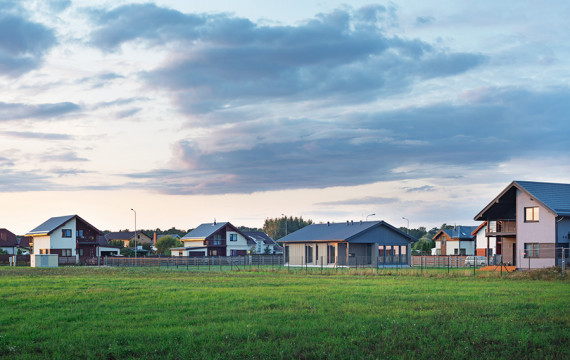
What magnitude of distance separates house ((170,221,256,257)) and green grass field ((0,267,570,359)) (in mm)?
73805

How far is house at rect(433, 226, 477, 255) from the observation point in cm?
9431

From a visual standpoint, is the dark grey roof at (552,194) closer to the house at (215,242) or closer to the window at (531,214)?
the window at (531,214)

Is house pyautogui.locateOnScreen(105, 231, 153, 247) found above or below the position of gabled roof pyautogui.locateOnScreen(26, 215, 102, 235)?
below

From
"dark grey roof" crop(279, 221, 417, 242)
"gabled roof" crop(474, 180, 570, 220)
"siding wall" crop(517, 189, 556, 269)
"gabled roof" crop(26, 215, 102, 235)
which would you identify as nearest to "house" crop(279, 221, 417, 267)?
"dark grey roof" crop(279, 221, 417, 242)

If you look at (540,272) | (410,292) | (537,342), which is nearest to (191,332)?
(537,342)

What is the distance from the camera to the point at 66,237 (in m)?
86.1

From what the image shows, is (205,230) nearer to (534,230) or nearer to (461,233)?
(461,233)

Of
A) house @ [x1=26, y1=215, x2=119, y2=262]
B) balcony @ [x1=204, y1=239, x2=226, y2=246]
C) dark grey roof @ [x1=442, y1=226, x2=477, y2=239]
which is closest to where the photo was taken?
house @ [x1=26, y1=215, x2=119, y2=262]

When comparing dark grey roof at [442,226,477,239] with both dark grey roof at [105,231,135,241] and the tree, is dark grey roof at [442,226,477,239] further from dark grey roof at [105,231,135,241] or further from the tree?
dark grey roof at [105,231,135,241]

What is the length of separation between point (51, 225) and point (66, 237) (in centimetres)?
302

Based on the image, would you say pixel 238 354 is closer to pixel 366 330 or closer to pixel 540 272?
pixel 366 330

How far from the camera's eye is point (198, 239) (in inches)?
3905

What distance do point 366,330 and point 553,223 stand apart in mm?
38098

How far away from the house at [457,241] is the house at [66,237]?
176 ft
